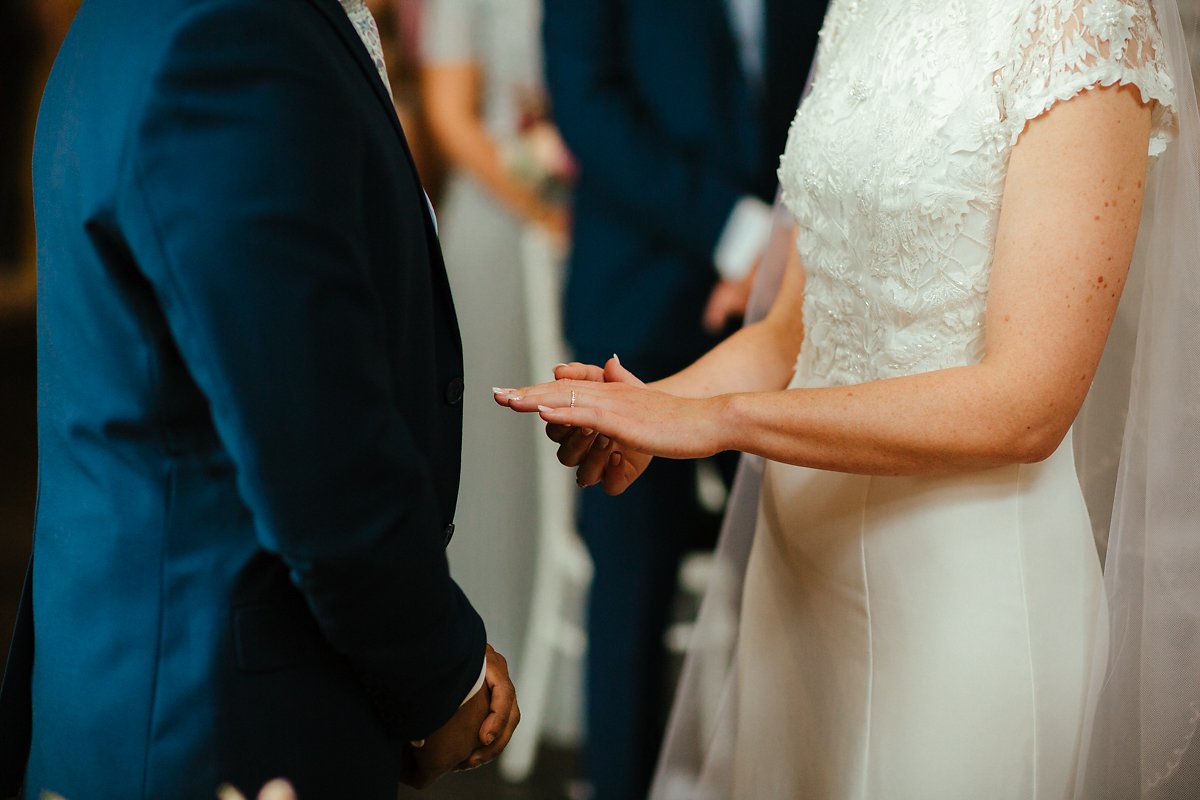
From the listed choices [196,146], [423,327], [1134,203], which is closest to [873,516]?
[1134,203]

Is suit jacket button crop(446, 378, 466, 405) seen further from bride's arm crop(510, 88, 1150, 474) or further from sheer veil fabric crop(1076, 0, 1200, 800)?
sheer veil fabric crop(1076, 0, 1200, 800)

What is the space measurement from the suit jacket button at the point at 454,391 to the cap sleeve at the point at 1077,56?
0.64 metres

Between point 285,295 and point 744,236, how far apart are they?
1620 millimetres

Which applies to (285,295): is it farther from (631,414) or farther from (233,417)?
(631,414)

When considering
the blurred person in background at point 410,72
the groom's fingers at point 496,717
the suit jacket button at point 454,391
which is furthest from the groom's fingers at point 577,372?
the blurred person in background at point 410,72

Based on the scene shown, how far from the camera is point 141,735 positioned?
1021 millimetres

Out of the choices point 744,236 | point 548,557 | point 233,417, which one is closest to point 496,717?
point 233,417

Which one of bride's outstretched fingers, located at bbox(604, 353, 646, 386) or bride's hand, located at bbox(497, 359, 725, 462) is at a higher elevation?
bride's outstretched fingers, located at bbox(604, 353, 646, 386)

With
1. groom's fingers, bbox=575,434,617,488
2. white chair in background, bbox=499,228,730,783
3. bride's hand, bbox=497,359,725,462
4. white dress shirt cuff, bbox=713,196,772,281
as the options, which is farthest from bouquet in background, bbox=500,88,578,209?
bride's hand, bbox=497,359,725,462

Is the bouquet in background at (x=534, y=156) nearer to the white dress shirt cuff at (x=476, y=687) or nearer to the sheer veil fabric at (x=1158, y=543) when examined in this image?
the sheer veil fabric at (x=1158, y=543)

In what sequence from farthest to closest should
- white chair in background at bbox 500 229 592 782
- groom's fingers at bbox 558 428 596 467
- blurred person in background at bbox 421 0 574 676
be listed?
white chair in background at bbox 500 229 592 782, blurred person in background at bbox 421 0 574 676, groom's fingers at bbox 558 428 596 467

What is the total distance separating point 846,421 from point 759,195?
1.24 meters

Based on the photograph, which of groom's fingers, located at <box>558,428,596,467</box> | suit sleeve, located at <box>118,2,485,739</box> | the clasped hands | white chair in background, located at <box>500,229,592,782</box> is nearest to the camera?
suit sleeve, located at <box>118,2,485,739</box>

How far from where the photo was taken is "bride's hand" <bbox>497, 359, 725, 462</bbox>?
1306 mm
